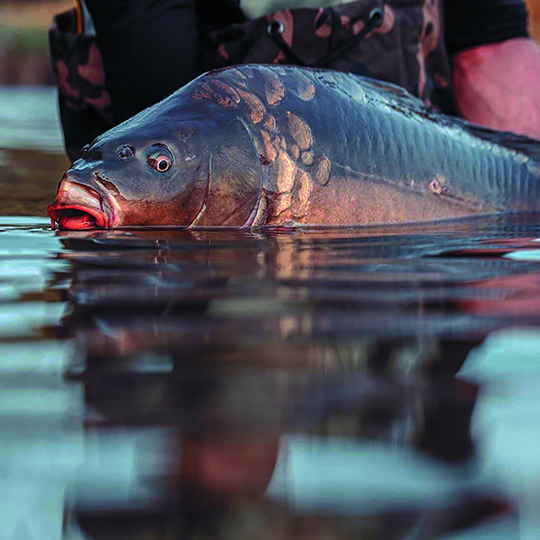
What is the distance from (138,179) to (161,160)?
7cm

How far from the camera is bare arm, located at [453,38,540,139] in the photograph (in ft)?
12.9

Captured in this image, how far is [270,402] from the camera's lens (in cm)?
69

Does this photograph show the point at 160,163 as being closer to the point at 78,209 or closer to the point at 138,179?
the point at 138,179

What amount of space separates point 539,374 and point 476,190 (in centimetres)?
186

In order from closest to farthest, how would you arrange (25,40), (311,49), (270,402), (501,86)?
1. (270,402)
2. (311,49)
3. (501,86)
4. (25,40)

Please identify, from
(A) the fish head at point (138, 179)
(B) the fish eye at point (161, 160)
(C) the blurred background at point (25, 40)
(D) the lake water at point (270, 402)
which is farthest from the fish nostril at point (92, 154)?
(C) the blurred background at point (25, 40)

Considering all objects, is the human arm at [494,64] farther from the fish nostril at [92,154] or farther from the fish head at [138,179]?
the fish nostril at [92,154]

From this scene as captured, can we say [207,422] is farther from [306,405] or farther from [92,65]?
[92,65]

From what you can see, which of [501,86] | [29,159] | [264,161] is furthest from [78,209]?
[29,159]

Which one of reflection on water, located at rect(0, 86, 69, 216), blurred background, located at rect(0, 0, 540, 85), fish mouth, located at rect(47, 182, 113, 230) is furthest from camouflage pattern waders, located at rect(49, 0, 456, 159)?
blurred background, located at rect(0, 0, 540, 85)

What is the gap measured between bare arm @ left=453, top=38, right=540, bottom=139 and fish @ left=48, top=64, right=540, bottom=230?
1.55 metres

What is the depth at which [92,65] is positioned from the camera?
332 centimetres

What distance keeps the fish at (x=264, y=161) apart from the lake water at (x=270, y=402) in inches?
27.8

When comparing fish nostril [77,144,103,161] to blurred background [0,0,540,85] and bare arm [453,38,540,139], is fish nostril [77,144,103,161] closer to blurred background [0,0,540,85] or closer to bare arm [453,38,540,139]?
bare arm [453,38,540,139]
